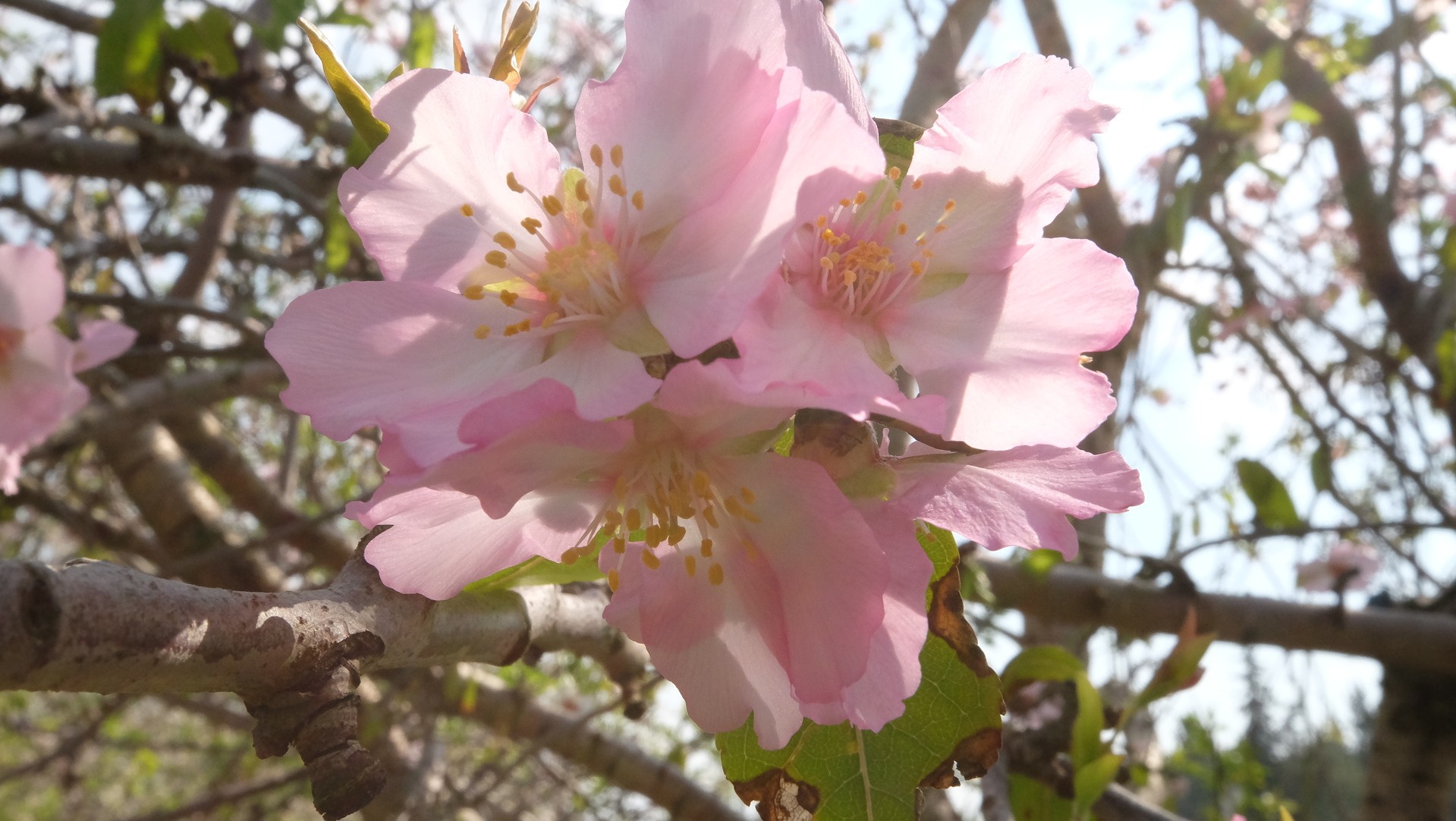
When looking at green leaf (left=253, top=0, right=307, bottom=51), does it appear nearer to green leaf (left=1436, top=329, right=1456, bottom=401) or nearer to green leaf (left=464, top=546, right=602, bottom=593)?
green leaf (left=464, top=546, right=602, bottom=593)

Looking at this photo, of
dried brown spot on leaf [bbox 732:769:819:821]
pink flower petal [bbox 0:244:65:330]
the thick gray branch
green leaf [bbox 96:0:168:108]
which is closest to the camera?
the thick gray branch

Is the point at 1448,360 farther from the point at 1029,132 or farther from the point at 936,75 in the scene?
the point at 1029,132

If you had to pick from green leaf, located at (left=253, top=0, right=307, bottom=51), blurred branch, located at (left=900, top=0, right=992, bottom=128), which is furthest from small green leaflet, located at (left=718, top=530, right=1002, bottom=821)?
green leaf, located at (left=253, top=0, right=307, bottom=51)

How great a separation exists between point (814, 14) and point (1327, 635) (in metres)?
1.99

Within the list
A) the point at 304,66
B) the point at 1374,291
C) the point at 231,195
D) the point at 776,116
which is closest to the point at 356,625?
the point at 776,116

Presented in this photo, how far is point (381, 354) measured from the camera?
0.65 metres

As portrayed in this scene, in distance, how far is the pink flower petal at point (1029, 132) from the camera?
697mm

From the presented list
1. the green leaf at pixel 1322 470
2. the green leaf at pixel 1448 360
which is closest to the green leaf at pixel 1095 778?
the green leaf at pixel 1322 470

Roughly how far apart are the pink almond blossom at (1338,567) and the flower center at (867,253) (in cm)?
346

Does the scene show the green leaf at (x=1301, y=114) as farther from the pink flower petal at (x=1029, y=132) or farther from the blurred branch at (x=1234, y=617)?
the pink flower petal at (x=1029, y=132)

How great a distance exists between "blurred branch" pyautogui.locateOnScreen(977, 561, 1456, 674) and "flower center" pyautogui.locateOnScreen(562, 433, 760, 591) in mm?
1371

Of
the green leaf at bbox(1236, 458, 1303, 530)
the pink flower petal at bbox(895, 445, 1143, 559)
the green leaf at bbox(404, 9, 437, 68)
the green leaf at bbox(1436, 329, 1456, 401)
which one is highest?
the green leaf at bbox(1436, 329, 1456, 401)

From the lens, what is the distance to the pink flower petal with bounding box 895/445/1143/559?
2.16 feet

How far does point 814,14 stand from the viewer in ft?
2.25
